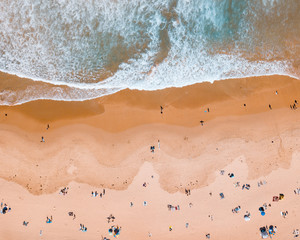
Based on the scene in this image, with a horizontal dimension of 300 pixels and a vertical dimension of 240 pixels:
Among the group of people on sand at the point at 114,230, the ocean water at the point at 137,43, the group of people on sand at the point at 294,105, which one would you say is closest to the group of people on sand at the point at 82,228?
the group of people on sand at the point at 114,230

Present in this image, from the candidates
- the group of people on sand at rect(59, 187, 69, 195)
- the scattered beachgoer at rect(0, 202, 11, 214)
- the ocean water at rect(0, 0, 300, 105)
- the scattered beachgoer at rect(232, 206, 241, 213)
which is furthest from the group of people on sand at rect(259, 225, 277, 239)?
the scattered beachgoer at rect(0, 202, 11, 214)

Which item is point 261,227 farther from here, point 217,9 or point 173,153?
point 217,9

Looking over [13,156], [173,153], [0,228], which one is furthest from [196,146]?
[0,228]

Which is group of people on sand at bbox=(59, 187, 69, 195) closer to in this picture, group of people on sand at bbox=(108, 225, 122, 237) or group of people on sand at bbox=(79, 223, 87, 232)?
group of people on sand at bbox=(79, 223, 87, 232)

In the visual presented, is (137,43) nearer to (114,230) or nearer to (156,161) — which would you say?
(156,161)

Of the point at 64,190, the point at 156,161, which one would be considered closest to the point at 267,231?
the point at 156,161

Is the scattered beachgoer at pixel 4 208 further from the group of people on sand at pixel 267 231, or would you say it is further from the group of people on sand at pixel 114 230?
the group of people on sand at pixel 267 231
